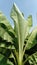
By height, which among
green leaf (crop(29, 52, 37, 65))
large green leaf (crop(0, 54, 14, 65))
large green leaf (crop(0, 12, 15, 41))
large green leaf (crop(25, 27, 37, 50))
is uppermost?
large green leaf (crop(0, 12, 15, 41))

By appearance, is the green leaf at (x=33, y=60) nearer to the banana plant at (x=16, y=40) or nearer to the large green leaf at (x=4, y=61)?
the banana plant at (x=16, y=40)

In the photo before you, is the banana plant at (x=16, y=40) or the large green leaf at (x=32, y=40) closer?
the banana plant at (x=16, y=40)

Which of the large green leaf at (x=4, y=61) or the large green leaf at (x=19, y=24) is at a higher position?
the large green leaf at (x=19, y=24)

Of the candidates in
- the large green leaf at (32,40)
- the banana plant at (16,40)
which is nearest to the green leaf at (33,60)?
the banana plant at (16,40)

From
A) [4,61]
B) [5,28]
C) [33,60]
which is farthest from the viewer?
[33,60]

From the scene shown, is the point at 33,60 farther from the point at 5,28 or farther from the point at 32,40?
the point at 5,28

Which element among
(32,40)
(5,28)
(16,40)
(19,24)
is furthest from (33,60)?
(5,28)

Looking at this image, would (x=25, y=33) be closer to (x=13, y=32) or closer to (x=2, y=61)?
(x=13, y=32)

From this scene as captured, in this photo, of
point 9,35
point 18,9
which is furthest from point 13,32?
point 18,9

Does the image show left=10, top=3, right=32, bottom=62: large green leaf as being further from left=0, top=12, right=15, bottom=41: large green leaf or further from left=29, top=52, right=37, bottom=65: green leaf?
left=29, top=52, right=37, bottom=65: green leaf

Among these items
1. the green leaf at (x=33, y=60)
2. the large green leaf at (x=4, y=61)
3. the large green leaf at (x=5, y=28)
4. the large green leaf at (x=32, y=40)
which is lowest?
the green leaf at (x=33, y=60)

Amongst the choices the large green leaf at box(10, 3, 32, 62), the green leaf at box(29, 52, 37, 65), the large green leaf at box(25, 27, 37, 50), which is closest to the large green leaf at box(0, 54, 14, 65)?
the large green leaf at box(10, 3, 32, 62)

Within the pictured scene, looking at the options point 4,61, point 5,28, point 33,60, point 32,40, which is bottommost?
point 33,60

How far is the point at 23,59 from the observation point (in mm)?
10359
